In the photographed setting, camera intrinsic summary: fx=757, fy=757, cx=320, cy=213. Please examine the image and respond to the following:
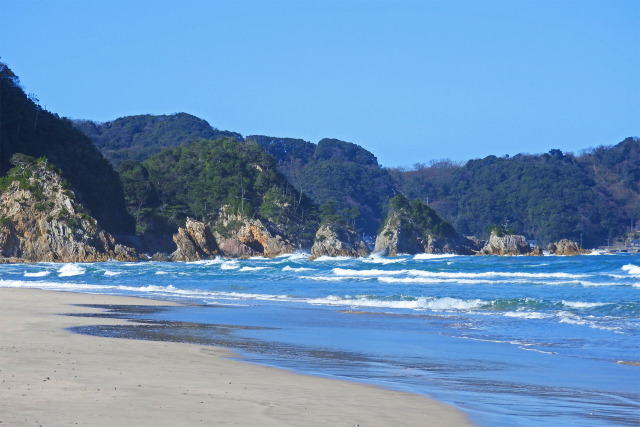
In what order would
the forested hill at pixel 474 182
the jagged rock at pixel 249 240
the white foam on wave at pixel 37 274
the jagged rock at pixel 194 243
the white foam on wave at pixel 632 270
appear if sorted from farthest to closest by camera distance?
1. the forested hill at pixel 474 182
2. the jagged rock at pixel 249 240
3. the jagged rock at pixel 194 243
4. the white foam on wave at pixel 37 274
5. the white foam on wave at pixel 632 270

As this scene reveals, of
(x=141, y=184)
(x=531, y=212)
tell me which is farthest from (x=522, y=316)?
(x=531, y=212)

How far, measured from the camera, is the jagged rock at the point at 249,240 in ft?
242

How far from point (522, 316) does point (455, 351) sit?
6.56 metres

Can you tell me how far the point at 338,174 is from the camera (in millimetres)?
139000

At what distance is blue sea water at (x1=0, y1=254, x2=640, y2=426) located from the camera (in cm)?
821

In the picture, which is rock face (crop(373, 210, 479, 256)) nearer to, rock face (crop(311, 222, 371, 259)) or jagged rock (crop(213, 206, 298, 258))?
rock face (crop(311, 222, 371, 259))

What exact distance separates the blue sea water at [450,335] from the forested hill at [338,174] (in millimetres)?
97614

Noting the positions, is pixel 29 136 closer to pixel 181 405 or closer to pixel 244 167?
pixel 244 167

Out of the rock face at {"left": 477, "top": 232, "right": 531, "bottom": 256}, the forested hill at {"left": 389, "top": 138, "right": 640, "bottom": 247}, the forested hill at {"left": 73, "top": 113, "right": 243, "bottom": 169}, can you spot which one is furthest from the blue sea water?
the forested hill at {"left": 73, "top": 113, "right": 243, "bottom": 169}

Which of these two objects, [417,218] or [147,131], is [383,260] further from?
[147,131]

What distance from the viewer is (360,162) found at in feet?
518

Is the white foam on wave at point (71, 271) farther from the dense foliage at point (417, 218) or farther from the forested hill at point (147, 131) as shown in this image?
the forested hill at point (147, 131)

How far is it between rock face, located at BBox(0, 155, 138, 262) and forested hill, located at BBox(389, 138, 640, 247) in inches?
2908

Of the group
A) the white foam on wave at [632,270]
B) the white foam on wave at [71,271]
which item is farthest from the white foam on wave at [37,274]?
the white foam on wave at [632,270]
